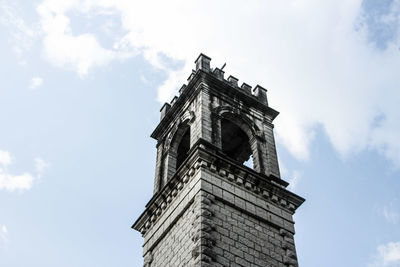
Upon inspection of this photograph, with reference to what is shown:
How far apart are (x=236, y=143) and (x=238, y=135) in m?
0.41

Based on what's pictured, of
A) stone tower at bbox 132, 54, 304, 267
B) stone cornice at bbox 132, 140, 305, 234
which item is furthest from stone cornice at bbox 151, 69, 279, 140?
stone cornice at bbox 132, 140, 305, 234

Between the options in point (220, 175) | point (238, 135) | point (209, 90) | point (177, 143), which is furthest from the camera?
point (238, 135)

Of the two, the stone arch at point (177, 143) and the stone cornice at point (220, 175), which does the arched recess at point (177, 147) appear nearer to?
the stone arch at point (177, 143)

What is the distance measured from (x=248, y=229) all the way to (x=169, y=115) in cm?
876

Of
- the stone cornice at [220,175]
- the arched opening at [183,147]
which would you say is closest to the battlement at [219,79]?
the arched opening at [183,147]

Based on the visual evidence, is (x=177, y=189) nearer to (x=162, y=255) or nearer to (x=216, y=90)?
(x=162, y=255)

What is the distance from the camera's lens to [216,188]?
63.3 ft

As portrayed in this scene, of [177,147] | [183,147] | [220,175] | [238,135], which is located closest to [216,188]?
[220,175]

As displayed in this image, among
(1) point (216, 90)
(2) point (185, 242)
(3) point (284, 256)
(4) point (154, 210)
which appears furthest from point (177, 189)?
(1) point (216, 90)

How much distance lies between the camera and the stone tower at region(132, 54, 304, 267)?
17.8m

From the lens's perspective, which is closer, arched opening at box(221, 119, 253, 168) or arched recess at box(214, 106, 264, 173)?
arched recess at box(214, 106, 264, 173)

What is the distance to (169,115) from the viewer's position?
25969 millimetres

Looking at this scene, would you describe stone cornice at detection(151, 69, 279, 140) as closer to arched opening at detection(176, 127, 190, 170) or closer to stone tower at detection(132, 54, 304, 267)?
stone tower at detection(132, 54, 304, 267)

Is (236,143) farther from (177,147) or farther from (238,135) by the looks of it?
(177,147)
